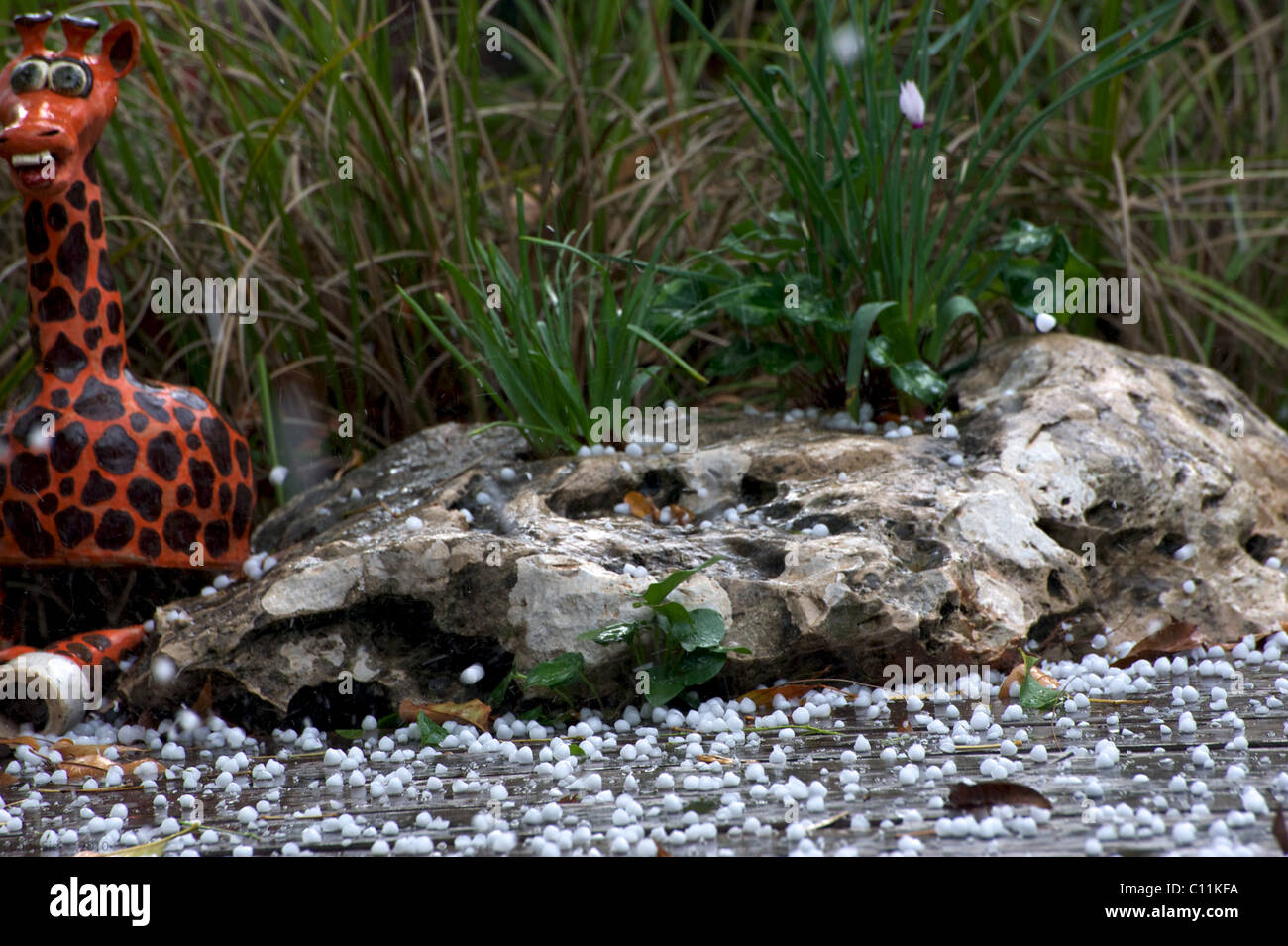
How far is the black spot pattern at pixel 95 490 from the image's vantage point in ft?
7.79

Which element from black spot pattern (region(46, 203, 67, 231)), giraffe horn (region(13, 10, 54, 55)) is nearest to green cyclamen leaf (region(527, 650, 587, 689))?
black spot pattern (region(46, 203, 67, 231))

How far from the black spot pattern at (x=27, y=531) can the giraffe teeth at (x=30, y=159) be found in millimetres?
702

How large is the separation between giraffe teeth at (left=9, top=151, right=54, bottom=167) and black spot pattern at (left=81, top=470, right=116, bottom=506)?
65 cm

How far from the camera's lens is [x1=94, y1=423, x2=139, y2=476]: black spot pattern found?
240 cm

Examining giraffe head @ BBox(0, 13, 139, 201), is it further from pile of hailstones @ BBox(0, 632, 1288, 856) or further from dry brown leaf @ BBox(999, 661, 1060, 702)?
dry brown leaf @ BBox(999, 661, 1060, 702)

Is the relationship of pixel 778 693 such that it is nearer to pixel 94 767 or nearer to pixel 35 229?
pixel 94 767

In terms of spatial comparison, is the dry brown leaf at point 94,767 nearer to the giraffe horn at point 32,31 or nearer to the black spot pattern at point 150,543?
the black spot pattern at point 150,543

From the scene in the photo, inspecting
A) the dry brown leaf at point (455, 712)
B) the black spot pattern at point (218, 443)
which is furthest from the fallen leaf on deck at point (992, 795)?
the black spot pattern at point (218, 443)

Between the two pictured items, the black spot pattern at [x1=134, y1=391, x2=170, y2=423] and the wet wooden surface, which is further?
the black spot pattern at [x1=134, y1=391, x2=170, y2=423]

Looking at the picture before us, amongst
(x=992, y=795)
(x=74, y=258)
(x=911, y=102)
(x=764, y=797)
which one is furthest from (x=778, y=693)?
(x=74, y=258)

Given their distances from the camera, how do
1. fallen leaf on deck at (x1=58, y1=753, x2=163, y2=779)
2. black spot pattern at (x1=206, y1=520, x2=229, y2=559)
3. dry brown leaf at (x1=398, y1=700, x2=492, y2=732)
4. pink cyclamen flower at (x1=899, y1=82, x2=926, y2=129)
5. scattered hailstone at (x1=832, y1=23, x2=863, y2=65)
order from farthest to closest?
scattered hailstone at (x1=832, y1=23, x2=863, y2=65) → black spot pattern at (x1=206, y1=520, x2=229, y2=559) → pink cyclamen flower at (x1=899, y1=82, x2=926, y2=129) → dry brown leaf at (x1=398, y1=700, x2=492, y2=732) → fallen leaf on deck at (x1=58, y1=753, x2=163, y2=779)

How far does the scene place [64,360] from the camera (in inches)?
97.3

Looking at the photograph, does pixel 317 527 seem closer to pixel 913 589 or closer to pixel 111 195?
pixel 111 195
